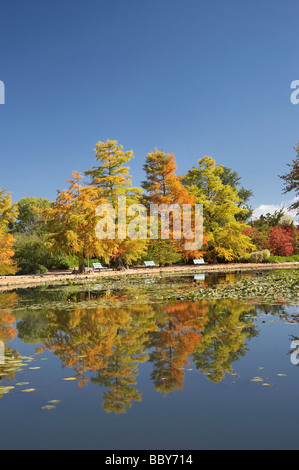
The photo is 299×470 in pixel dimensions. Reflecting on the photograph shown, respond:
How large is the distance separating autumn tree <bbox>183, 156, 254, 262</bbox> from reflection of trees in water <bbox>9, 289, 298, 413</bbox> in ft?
67.6

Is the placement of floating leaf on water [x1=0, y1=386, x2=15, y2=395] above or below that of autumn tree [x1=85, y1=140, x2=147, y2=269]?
below

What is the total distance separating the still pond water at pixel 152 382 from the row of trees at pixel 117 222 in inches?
578

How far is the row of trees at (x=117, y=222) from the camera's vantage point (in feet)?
77.3

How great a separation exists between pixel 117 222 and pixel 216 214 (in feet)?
32.1

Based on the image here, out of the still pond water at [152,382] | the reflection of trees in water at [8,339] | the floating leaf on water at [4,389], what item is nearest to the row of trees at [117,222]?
the reflection of trees in water at [8,339]

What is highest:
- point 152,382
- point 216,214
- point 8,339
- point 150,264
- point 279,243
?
point 216,214

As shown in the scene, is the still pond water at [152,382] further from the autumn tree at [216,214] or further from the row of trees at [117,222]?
the autumn tree at [216,214]

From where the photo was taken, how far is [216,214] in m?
32.5

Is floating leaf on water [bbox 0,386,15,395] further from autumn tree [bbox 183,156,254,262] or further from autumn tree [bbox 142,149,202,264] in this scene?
autumn tree [bbox 183,156,254,262]

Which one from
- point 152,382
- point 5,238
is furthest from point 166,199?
point 152,382

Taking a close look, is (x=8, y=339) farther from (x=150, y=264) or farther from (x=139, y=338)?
(x=150, y=264)

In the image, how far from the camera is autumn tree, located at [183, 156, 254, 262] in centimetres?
3147

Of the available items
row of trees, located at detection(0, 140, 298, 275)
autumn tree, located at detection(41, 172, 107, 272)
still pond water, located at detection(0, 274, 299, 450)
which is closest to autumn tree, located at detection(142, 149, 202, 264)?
row of trees, located at detection(0, 140, 298, 275)
